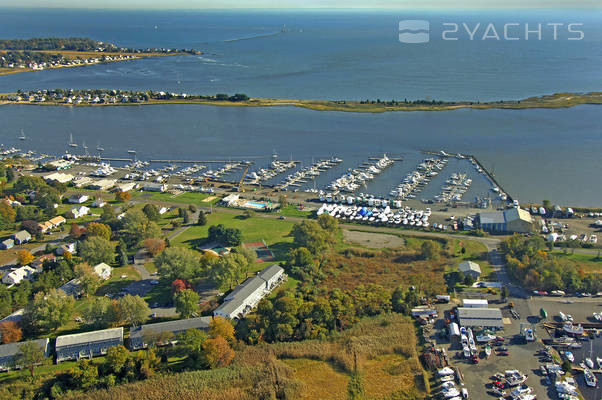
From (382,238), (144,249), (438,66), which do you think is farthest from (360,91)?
(144,249)

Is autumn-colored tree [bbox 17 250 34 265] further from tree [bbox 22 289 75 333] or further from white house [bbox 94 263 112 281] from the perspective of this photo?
tree [bbox 22 289 75 333]

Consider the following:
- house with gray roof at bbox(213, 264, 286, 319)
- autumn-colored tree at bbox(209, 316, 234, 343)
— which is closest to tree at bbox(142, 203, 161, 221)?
house with gray roof at bbox(213, 264, 286, 319)

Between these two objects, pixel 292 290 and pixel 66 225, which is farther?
pixel 66 225

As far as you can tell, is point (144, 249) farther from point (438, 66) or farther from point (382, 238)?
point (438, 66)

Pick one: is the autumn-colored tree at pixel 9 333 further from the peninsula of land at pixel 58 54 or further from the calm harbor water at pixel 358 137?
the peninsula of land at pixel 58 54

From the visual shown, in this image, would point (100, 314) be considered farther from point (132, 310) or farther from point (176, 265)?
point (176, 265)

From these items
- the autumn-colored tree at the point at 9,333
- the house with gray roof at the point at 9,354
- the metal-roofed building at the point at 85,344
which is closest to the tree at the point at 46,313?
the autumn-colored tree at the point at 9,333
